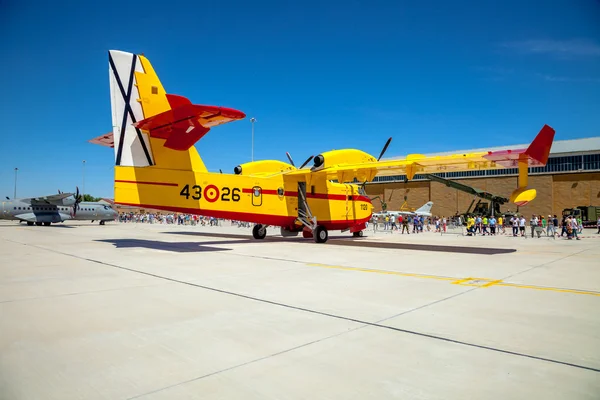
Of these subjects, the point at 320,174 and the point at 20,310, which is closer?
the point at 20,310

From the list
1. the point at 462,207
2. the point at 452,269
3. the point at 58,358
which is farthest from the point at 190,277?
the point at 462,207

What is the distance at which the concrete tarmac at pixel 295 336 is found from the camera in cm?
313

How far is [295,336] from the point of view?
4367 mm

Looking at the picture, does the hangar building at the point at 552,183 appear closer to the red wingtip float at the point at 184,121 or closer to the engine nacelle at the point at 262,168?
the engine nacelle at the point at 262,168

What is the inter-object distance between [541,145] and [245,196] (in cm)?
1149

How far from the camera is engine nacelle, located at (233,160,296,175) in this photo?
755 inches

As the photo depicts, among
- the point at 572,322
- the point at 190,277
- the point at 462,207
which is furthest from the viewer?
Answer: the point at 462,207

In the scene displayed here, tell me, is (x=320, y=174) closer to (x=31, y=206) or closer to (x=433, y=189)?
(x=31, y=206)

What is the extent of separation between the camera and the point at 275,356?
3.76m

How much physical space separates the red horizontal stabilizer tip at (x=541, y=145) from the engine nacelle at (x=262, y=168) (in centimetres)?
1072

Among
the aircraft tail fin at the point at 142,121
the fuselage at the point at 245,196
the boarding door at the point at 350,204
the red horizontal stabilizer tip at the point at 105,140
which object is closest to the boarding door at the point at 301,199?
the fuselage at the point at 245,196

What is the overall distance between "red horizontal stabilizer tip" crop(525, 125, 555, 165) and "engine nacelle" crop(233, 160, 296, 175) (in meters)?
10.7

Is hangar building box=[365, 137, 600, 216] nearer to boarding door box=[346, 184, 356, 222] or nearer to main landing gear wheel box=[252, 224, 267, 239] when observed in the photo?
boarding door box=[346, 184, 356, 222]

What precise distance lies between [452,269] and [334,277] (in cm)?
351
